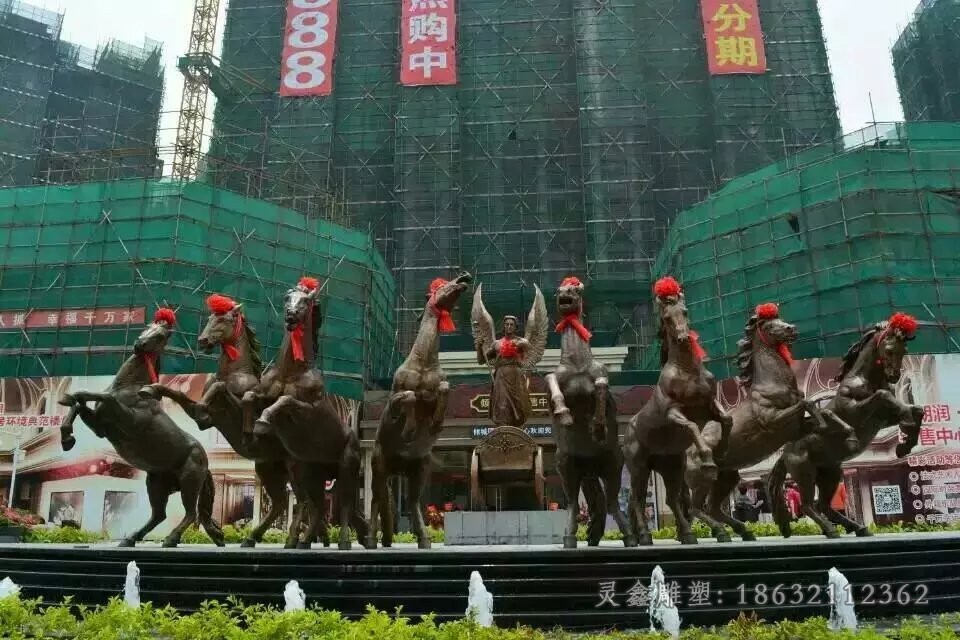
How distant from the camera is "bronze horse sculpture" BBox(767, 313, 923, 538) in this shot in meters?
8.40

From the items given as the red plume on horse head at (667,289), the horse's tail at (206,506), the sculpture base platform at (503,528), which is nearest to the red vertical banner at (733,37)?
the red plume on horse head at (667,289)

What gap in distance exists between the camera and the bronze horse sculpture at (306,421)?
7.69 m

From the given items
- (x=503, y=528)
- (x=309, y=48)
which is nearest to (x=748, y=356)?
(x=503, y=528)

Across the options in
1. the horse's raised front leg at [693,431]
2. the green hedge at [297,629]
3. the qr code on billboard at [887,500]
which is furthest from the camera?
the qr code on billboard at [887,500]

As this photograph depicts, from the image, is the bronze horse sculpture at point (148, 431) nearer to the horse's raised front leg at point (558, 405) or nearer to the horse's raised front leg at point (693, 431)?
the horse's raised front leg at point (558, 405)

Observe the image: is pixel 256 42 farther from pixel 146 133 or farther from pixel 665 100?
pixel 665 100

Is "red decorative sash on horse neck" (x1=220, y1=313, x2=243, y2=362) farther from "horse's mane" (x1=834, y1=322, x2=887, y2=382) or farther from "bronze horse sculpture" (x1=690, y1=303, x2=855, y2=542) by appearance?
"horse's mane" (x1=834, y1=322, x2=887, y2=382)

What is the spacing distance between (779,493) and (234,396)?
7073 mm

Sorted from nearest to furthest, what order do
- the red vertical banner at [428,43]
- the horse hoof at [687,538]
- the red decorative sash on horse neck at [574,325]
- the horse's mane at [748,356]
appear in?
the horse hoof at [687,538]
the red decorative sash on horse neck at [574,325]
the horse's mane at [748,356]
the red vertical banner at [428,43]

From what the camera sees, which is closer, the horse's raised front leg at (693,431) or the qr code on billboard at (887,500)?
the horse's raised front leg at (693,431)

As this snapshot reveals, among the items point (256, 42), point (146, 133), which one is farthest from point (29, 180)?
point (256, 42)

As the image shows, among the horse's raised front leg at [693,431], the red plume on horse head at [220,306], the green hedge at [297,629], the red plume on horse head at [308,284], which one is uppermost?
the red plume on horse head at [308,284]

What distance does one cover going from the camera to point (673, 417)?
7.43 m

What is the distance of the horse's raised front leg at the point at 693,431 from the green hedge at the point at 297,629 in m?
1.68
